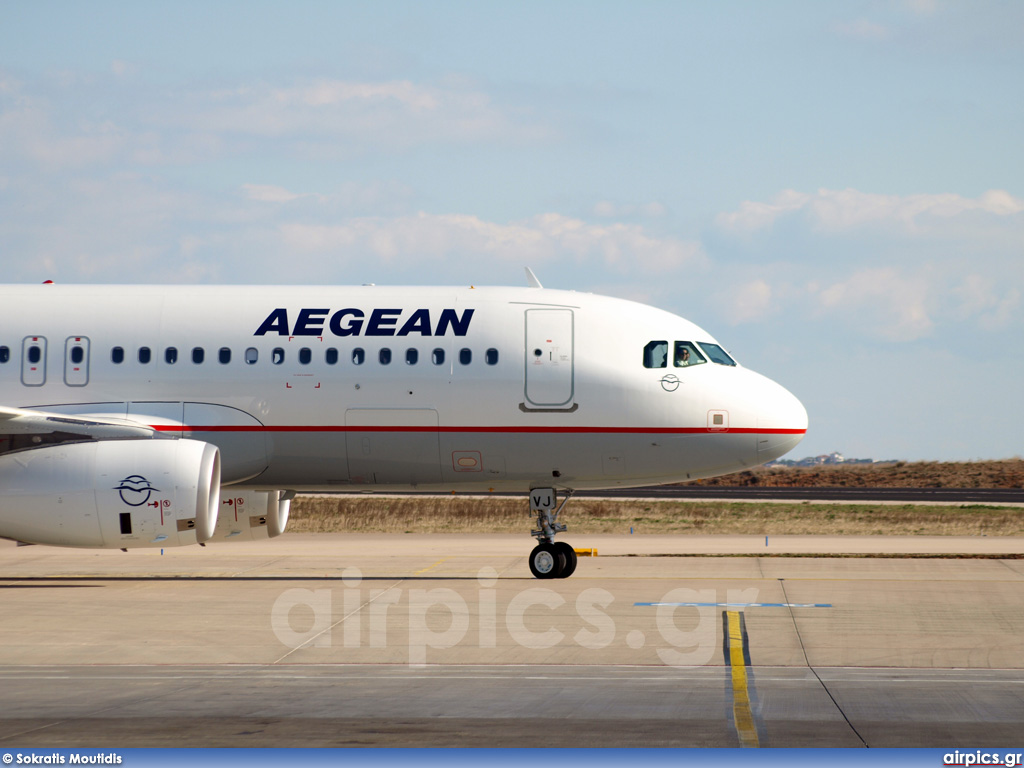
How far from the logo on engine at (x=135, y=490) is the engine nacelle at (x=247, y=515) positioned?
4890mm

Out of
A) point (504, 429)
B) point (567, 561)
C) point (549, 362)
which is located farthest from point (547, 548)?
point (549, 362)

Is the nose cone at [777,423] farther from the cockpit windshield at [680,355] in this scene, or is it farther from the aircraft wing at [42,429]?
the aircraft wing at [42,429]

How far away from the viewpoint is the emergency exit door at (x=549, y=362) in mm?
22125

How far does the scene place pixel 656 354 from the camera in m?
22.4

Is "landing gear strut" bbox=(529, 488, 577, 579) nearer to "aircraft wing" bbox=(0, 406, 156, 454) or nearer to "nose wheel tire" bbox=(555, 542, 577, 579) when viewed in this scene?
"nose wheel tire" bbox=(555, 542, 577, 579)

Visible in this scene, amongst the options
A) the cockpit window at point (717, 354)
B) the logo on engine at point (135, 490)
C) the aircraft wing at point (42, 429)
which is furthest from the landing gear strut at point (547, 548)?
the aircraft wing at point (42, 429)

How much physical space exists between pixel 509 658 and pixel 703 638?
2978mm

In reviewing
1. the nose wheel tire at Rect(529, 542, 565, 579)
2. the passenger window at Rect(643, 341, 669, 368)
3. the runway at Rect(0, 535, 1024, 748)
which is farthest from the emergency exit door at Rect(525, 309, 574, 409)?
the runway at Rect(0, 535, 1024, 748)

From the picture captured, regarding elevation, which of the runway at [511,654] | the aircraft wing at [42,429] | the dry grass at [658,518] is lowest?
the runway at [511,654]

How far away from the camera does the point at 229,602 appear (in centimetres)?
1980

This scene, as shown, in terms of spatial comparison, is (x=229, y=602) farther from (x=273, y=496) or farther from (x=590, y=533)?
(x=590, y=533)

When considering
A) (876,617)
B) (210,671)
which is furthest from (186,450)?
(876,617)

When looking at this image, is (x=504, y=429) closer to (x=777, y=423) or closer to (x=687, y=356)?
(x=687, y=356)

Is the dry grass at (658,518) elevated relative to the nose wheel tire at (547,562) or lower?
elevated
